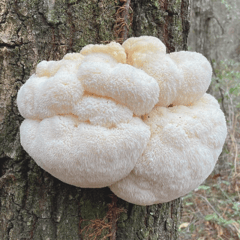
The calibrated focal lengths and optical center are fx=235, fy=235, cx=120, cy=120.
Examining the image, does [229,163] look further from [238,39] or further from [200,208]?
[238,39]

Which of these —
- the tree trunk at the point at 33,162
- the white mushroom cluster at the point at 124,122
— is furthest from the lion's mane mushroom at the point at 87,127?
the tree trunk at the point at 33,162

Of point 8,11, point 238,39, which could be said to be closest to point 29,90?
point 8,11

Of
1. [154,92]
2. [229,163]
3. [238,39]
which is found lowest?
[229,163]

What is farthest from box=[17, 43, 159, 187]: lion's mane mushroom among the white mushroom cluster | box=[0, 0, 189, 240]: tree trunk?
box=[0, 0, 189, 240]: tree trunk

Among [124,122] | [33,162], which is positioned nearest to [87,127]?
[124,122]

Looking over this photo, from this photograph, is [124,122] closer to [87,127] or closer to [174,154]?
[87,127]

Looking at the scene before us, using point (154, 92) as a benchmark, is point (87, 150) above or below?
below

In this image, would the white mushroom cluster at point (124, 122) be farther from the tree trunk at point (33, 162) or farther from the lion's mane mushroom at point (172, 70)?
the tree trunk at point (33, 162)
